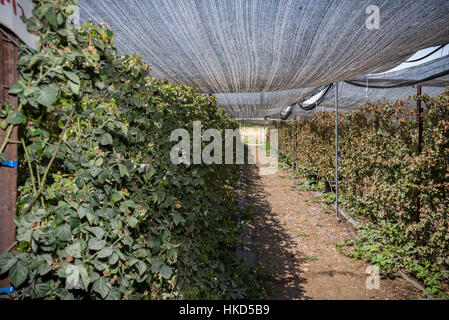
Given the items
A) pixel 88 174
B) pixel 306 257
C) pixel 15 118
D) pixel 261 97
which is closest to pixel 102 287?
pixel 88 174

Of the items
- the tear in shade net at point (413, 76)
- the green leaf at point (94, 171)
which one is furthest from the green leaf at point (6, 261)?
the tear in shade net at point (413, 76)

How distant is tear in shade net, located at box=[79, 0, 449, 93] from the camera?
6.61 ft

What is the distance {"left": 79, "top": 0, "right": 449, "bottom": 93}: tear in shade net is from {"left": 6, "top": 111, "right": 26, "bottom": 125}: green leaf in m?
1.43

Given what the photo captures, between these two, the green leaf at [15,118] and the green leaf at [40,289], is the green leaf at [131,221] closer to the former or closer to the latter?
the green leaf at [40,289]

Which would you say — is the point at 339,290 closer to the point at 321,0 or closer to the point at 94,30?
the point at 321,0

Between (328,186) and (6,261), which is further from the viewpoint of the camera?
(328,186)

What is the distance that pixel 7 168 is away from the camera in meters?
0.97

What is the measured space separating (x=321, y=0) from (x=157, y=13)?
1.27m

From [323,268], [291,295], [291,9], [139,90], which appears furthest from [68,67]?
[323,268]

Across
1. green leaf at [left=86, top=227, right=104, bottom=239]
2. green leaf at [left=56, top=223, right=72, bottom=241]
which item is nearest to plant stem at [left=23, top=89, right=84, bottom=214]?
green leaf at [left=56, top=223, right=72, bottom=241]

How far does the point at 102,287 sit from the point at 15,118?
2.52ft

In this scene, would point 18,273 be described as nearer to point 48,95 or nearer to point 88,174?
point 88,174

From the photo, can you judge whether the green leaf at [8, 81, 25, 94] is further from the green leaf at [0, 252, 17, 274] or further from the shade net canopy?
the shade net canopy

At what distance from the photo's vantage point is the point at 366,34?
2447mm
